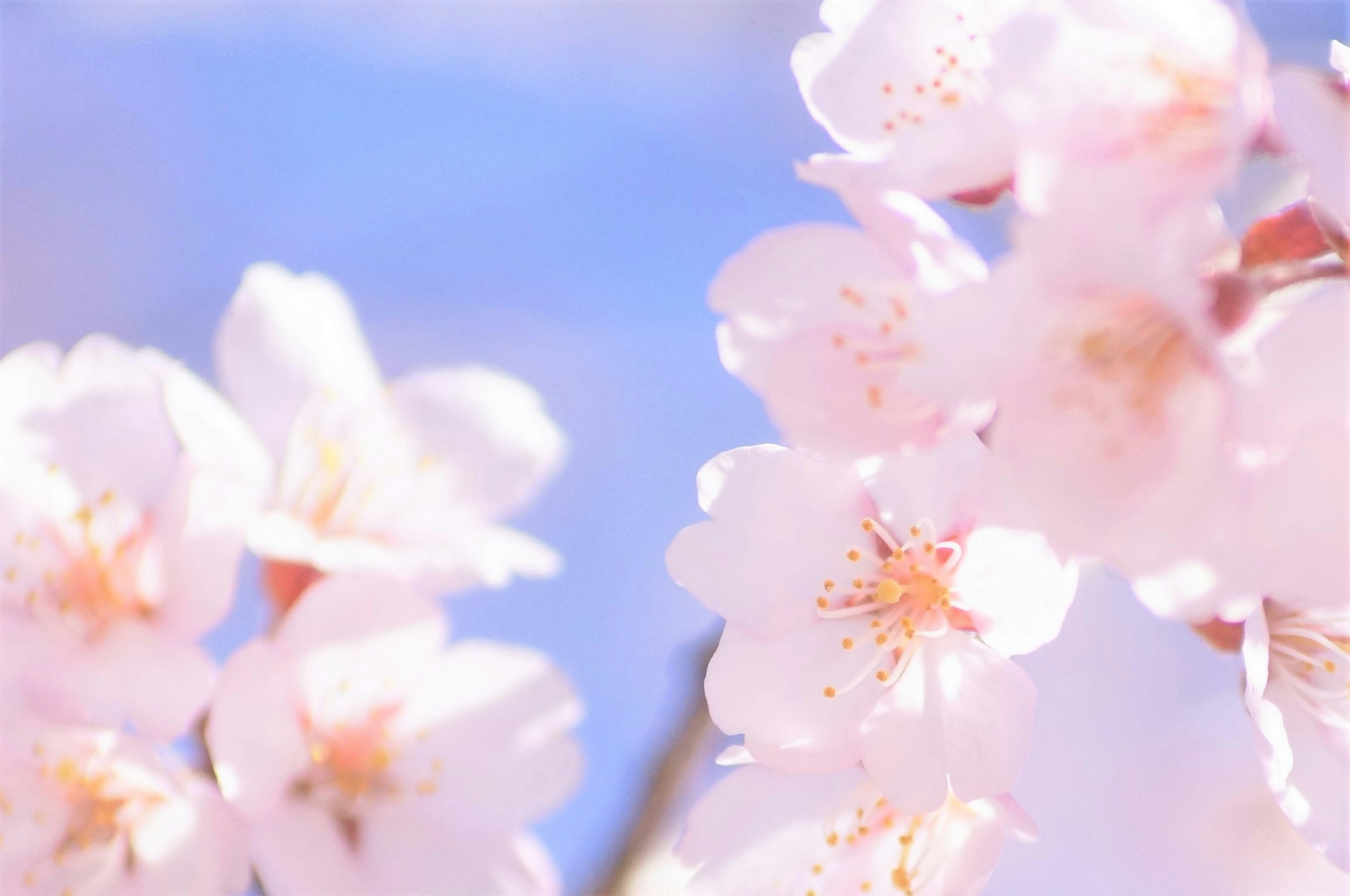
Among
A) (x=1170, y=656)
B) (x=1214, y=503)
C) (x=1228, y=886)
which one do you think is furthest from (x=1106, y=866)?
(x=1214, y=503)

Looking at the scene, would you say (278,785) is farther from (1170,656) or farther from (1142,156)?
(1170,656)

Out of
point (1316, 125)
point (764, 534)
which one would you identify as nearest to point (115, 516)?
point (764, 534)

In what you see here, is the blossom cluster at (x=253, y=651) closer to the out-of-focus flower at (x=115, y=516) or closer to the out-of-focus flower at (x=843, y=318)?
the out-of-focus flower at (x=115, y=516)

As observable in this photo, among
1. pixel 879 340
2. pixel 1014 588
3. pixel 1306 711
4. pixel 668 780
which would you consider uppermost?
pixel 879 340

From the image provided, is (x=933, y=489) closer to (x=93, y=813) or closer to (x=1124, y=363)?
(x=1124, y=363)

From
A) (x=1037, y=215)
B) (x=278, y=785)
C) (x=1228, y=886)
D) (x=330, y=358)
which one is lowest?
(x=1228, y=886)

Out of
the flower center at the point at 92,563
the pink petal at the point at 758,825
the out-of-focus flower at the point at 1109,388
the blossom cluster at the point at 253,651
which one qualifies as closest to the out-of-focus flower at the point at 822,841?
the pink petal at the point at 758,825
